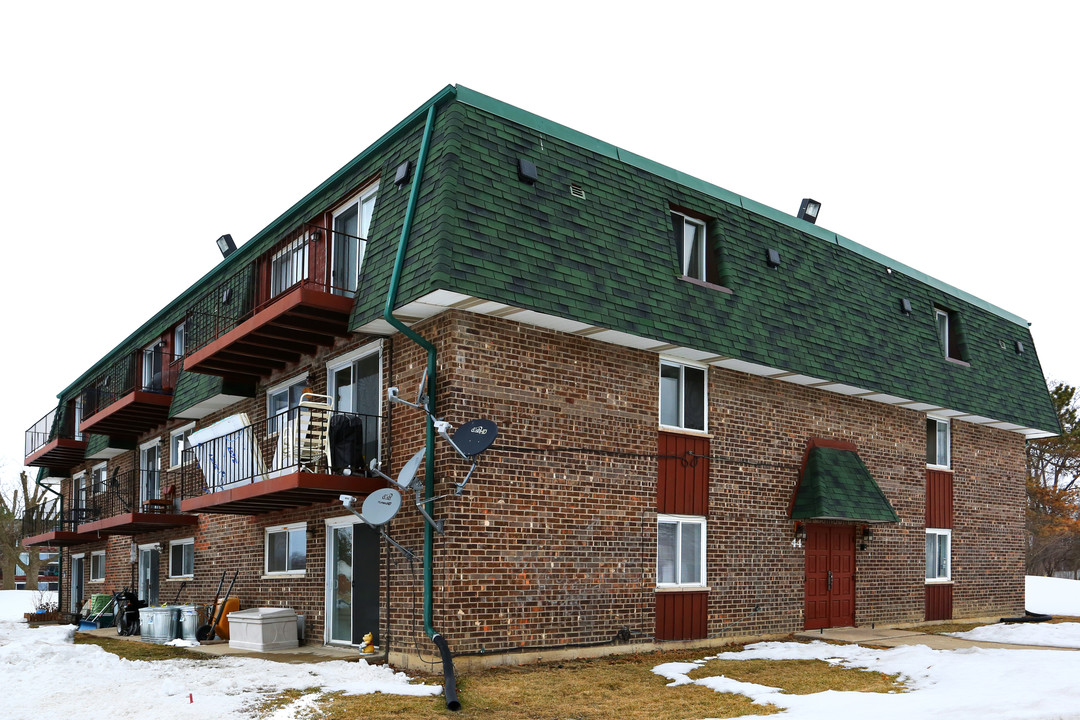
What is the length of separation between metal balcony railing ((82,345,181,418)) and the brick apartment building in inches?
58.9

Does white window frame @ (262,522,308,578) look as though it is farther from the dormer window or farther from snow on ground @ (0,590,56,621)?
snow on ground @ (0,590,56,621)

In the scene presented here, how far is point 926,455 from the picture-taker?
19.4m

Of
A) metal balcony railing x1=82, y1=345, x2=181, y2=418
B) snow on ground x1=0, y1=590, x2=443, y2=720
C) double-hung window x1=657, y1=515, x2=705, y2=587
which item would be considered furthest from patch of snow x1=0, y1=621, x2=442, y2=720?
metal balcony railing x1=82, y1=345, x2=181, y2=418

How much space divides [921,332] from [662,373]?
735cm

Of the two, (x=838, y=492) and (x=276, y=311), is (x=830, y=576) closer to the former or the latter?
(x=838, y=492)

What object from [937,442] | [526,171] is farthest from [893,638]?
[526,171]

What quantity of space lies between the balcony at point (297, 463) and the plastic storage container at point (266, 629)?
1.67 meters

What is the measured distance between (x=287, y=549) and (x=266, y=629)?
5.90 feet

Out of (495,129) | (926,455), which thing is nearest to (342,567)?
(495,129)

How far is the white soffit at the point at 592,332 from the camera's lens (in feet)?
39.8

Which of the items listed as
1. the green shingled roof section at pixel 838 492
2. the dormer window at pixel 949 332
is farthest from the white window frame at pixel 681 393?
the dormer window at pixel 949 332

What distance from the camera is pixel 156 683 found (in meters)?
10.7

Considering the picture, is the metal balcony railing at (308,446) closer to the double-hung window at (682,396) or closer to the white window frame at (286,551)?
the white window frame at (286,551)

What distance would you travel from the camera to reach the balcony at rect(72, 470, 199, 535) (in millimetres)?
19797
